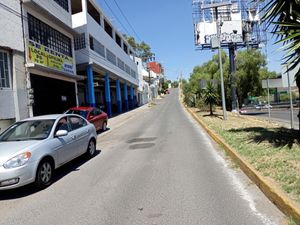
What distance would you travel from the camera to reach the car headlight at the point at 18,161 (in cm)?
703

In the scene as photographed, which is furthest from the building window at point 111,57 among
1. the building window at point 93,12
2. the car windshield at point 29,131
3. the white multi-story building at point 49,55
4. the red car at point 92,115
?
the car windshield at point 29,131

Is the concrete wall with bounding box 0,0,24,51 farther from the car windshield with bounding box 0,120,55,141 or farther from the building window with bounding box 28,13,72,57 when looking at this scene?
the car windshield with bounding box 0,120,55,141

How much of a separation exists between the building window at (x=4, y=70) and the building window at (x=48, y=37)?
2.85 metres

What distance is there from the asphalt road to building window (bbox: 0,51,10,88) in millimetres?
7553

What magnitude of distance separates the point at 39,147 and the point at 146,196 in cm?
268

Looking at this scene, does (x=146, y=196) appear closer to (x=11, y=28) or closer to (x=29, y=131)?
(x=29, y=131)

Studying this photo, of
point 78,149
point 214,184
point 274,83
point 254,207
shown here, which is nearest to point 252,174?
point 214,184

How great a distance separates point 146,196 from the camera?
659 centimetres

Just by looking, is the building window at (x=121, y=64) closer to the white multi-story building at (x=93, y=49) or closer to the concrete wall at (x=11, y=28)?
the white multi-story building at (x=93, y=49)

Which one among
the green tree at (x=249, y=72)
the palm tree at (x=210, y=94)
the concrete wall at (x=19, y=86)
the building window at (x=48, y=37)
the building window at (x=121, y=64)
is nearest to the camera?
the concrete wall at (x=19, y=86)

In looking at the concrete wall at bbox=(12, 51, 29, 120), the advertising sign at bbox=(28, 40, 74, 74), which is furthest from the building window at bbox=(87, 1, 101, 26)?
the concrete wall at bbox=(12, 51, 29, 120)

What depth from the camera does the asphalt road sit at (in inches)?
214

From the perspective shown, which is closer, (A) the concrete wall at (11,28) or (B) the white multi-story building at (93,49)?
(A) the concrete wall at (11,28)

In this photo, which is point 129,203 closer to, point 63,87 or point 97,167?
point 97,167
